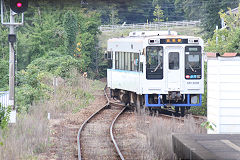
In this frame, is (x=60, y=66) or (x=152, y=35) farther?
(x=60, y=66)

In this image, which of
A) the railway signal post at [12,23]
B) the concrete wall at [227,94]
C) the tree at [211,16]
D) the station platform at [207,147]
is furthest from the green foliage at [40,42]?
the station platform at [207,147]

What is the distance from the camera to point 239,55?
444 inches

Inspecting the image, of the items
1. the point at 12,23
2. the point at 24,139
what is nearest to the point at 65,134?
the point at 24,139

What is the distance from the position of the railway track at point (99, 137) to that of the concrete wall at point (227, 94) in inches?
94.8

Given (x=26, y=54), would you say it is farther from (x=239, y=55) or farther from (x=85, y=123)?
(x=239, y=55)

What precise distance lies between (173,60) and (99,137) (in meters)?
5.99

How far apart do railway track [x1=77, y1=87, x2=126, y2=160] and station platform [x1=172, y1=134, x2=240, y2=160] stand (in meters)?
2.44

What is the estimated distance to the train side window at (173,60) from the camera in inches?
784

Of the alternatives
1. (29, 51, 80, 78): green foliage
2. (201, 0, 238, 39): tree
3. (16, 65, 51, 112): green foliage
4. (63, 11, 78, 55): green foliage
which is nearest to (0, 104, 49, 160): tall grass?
(16, 65, 51, 112): green foliage

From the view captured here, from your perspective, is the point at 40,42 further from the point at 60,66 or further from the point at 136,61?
the point at 136,61

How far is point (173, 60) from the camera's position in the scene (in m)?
19.9

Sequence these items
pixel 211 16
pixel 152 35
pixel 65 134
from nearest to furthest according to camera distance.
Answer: pixel 65 134 → pixel 152 35 → pixel 211 16

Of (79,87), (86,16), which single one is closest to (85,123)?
(79,87)

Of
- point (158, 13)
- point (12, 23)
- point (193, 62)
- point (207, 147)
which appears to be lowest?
point (207, 147)
